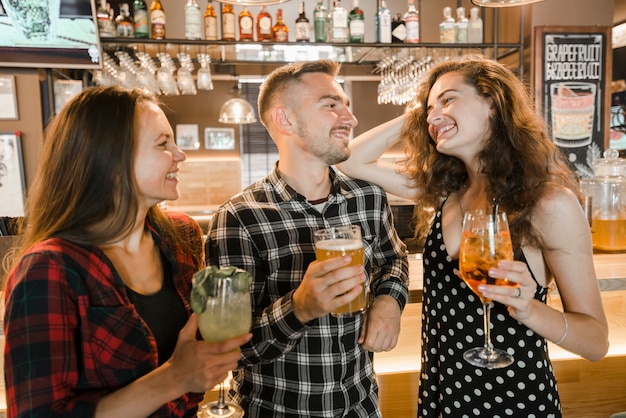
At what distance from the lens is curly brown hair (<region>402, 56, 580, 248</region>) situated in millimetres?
1528

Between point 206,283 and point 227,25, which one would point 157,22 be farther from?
point 206,283

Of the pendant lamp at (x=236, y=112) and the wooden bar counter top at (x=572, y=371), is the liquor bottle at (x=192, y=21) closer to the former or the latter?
the pendant lamp at (x=236, y=112)

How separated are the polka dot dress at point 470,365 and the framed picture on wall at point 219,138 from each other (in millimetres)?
6125

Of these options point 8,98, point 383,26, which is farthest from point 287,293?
point 8,98

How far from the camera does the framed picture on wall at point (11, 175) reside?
4031mm

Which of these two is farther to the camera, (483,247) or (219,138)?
(219,138)

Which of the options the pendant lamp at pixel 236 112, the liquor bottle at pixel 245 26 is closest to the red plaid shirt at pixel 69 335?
the liquor bottle at pixel 245 26

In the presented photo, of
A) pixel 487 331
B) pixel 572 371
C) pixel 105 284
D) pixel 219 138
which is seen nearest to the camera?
pixel 105 284

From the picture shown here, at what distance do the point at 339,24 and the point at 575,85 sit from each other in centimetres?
201

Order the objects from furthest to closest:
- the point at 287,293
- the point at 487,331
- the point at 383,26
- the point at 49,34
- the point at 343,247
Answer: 1. the point at 383,26
2. the point at 49,34
3. the point at 287,293
4. the point at 487,331
5. the point at 343,247

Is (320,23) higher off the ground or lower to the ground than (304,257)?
higher

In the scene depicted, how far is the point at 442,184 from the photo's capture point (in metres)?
1.89

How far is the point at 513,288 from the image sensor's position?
1258 millimetres

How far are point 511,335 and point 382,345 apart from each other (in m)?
0.39
